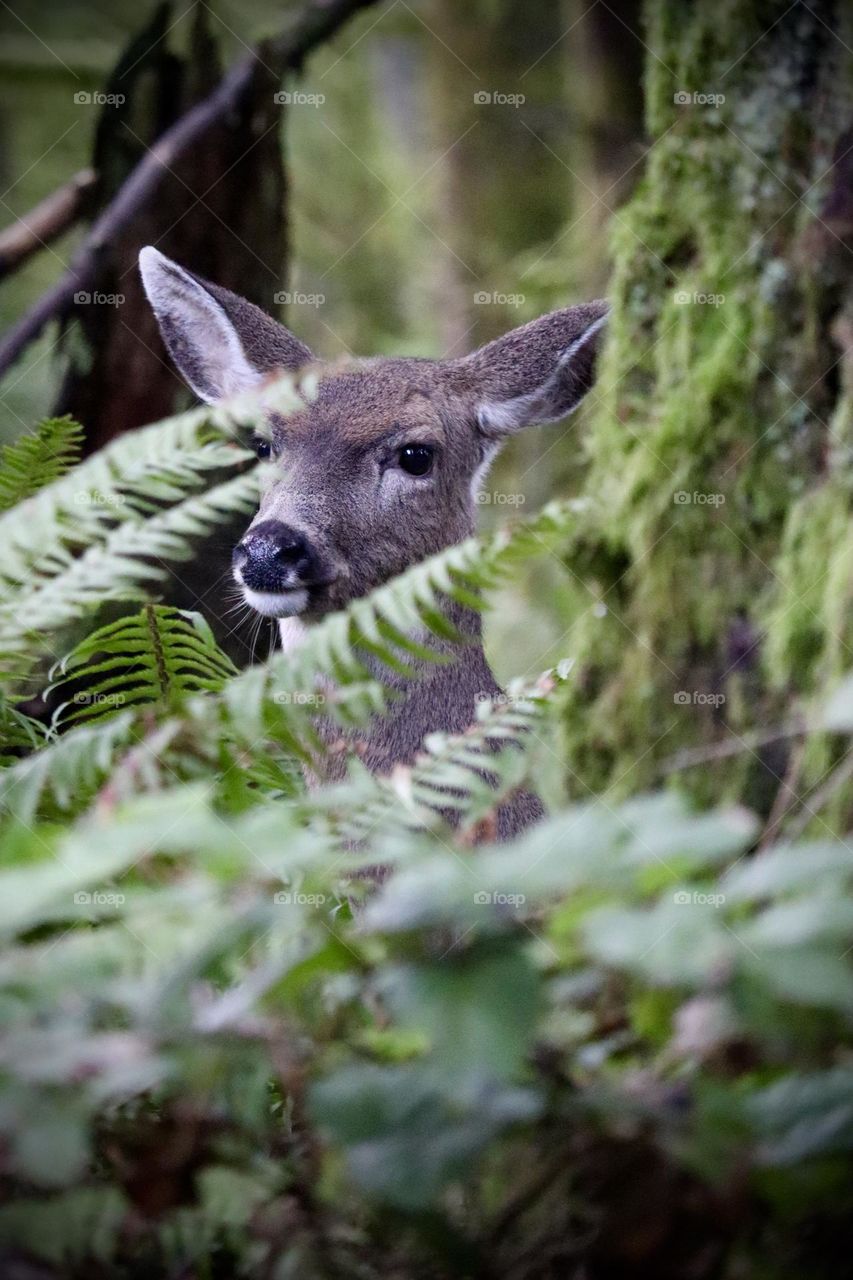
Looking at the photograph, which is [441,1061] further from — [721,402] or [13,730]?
[721,402]

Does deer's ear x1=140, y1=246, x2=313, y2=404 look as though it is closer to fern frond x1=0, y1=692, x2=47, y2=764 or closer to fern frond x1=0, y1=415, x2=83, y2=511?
fern frond x1=0, y1=415, x2=83, y2=511

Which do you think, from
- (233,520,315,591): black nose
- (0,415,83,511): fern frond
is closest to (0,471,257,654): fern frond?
(0,415,83,511): fern frond

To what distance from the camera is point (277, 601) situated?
4.76 meters

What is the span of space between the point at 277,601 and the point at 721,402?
1646mm

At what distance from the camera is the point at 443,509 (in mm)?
5547

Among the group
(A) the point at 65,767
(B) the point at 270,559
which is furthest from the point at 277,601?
(A) the point at 65,767

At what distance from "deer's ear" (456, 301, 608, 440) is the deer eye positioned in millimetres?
392

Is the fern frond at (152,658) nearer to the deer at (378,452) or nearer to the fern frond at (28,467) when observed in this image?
the fern frond at (28,467)

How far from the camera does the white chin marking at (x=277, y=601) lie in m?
4.73

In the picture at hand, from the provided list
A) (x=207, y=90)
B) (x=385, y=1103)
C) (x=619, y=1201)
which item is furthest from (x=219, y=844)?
(x=207, y=90)

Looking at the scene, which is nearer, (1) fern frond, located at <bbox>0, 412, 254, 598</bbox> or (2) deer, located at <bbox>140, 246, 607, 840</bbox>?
(1) fern frond, located at <bbox>0, 412, 254, 598</bbox>

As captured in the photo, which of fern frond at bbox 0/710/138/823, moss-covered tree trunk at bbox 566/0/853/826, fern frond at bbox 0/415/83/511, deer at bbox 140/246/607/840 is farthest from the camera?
deer at bbox 140/246/607/840

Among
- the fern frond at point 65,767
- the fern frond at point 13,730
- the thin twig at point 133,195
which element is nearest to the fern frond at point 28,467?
the fern frond at point 13,730

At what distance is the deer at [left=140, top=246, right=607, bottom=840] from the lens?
16.1 ft
